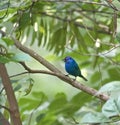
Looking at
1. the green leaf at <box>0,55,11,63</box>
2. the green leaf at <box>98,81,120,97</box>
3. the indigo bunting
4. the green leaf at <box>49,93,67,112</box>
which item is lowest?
the green leaf at <box>49,93,67,112</box>

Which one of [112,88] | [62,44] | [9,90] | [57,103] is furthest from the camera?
[62,44]

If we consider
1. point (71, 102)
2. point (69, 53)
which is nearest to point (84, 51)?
point (69, 53)

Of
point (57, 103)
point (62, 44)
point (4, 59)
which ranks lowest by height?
point (57, 103)

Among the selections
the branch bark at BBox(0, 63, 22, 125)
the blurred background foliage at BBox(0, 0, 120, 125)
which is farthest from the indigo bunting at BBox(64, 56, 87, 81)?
the branch bark at BBox(0, 63, 22, 125)

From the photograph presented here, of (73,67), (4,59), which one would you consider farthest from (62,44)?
(4,59)

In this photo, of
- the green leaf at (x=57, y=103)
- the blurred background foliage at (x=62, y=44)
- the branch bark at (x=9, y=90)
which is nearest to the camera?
the branch bark at (x=9, y=90)

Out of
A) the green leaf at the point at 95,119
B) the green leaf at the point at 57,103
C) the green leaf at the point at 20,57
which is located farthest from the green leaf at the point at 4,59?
the green leaf at the point at 57,103

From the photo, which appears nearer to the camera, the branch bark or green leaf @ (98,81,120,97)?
green leaf @ (98,81,120,97)

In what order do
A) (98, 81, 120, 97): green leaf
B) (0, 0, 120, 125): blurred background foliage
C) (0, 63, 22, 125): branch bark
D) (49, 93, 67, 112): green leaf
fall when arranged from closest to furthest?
(98, 81, 120, 97): green leaf < (0, 63, 22, 125): branch bark < (0, 0, 120, 125): blurred background foliage < (49, 93, 67, 112): green leaf

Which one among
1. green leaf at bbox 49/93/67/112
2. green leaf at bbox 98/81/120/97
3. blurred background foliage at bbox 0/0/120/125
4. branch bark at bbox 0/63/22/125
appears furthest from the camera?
green leaf at bbox 49/93/67/112

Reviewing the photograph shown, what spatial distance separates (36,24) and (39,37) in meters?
0.07

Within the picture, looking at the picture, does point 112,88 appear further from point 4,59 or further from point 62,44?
point 62,44

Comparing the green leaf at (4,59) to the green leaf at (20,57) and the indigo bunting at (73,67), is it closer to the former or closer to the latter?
the green leaf at (20,57)

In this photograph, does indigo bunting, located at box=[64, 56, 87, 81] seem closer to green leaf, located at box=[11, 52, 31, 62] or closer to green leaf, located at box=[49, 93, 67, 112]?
green leaf, located at box=[49, 93, 67, 112]
